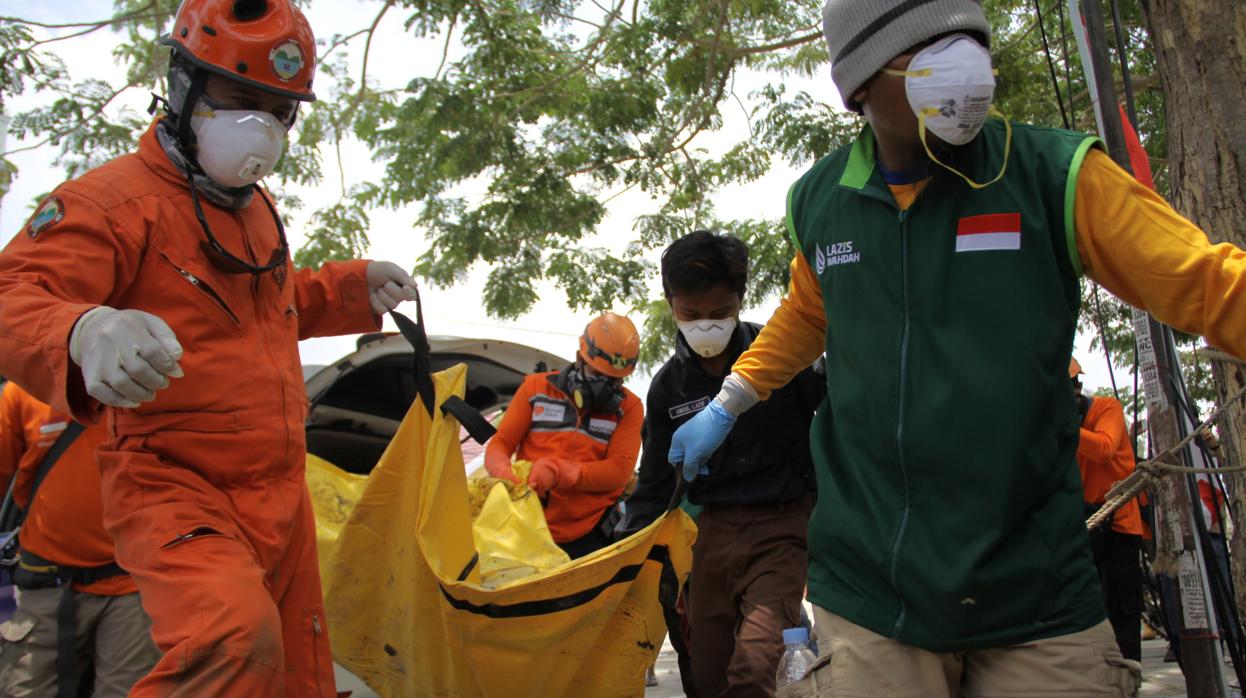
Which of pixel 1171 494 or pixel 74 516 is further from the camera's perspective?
pixel 74 516

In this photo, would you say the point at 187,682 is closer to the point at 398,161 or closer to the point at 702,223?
the point at 398,161

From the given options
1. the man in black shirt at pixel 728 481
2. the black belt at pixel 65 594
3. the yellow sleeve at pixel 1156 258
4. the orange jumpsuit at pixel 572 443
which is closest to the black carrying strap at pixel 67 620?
the black belt at pixel 65 594

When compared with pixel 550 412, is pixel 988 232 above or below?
above

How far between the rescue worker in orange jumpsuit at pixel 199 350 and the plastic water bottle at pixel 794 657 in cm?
117

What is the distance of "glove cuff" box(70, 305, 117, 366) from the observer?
2125mm

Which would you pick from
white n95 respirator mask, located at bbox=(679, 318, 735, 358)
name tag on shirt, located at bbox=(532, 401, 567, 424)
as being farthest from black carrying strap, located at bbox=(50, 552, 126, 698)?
name tag on shirt, located at bbox=(532, 401, 567, 424)

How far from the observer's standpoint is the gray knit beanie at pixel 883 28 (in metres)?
2.08

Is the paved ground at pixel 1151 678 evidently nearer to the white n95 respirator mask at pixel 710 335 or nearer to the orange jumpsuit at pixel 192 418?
the white n95 respirator mask at pixel 710 335

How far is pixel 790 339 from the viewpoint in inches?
102

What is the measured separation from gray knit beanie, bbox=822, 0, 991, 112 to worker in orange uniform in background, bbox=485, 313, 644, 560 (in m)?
3.65

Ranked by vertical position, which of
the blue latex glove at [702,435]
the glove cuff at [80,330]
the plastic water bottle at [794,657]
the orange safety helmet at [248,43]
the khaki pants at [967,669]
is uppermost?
Result: the orange safety helmet at [248,43]

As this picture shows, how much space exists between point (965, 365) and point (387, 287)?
72.8 inches

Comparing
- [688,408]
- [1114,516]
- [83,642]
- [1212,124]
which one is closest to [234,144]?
[688,408]

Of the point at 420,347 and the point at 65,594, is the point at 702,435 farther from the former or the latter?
the point at 65,594
